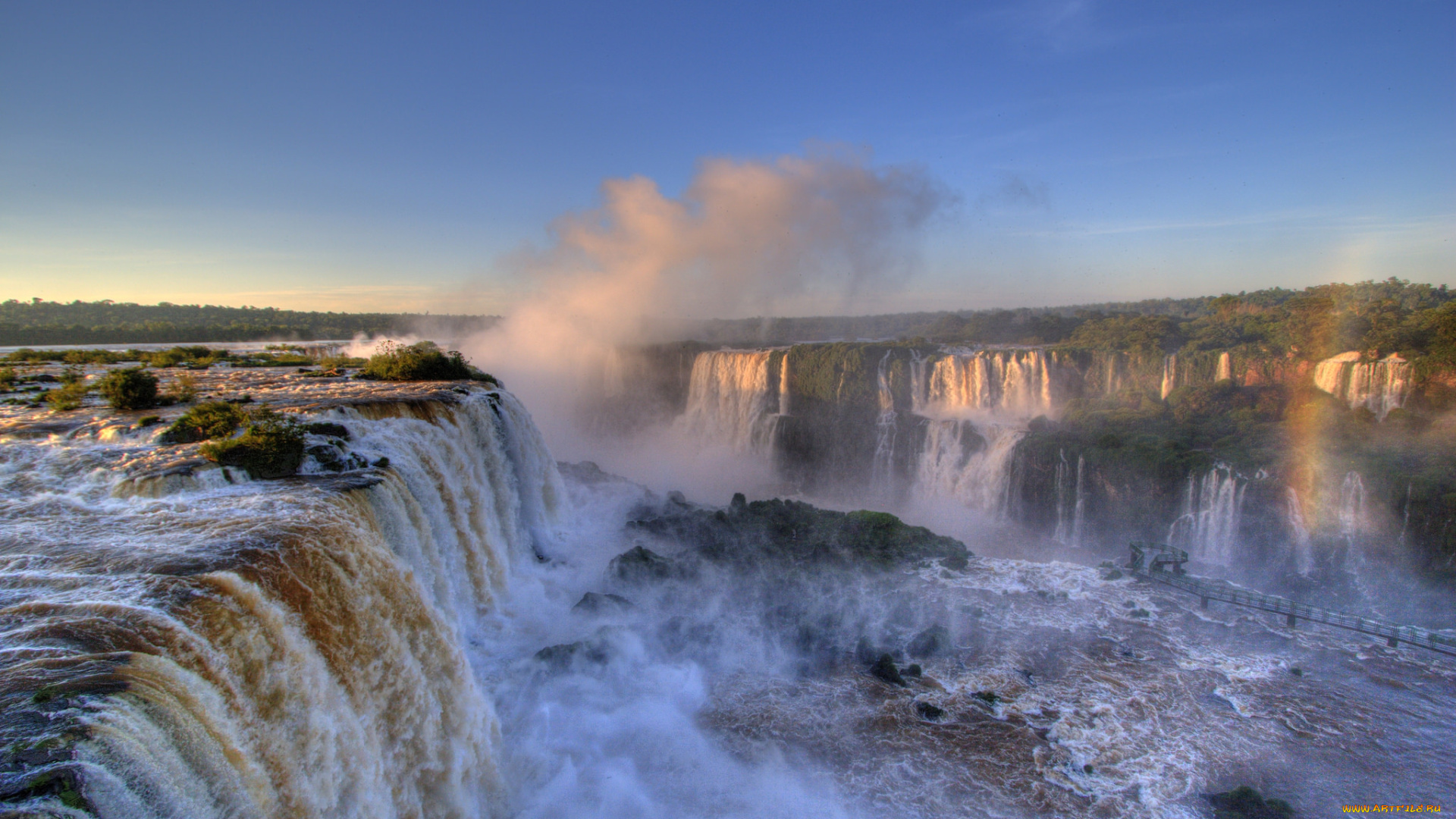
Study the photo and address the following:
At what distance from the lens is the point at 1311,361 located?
23172 millimetres

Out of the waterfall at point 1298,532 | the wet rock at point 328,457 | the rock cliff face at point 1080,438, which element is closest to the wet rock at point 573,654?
the wet rock at point 328,457

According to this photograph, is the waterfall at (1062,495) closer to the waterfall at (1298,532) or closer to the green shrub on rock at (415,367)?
the waterfall at (1298,532)

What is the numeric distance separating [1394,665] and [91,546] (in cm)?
2154

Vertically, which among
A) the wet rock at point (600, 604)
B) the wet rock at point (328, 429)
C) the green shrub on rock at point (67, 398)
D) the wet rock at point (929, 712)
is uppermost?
the green shrub on rock at point (67, 398)

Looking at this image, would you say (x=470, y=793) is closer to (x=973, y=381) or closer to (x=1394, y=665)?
(x=1394, y=665)

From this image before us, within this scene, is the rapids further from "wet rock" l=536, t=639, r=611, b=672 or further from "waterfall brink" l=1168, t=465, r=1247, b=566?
"waterfall brink" l=1168, t=465, r=1247, b=566

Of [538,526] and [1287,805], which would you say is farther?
[538,526]

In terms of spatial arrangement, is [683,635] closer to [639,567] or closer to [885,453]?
[639,567]

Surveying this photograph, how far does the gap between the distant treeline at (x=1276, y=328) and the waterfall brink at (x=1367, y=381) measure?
1.90ft

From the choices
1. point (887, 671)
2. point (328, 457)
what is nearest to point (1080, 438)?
point (887, 671)

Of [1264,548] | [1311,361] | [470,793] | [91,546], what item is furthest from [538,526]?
[1311,361]

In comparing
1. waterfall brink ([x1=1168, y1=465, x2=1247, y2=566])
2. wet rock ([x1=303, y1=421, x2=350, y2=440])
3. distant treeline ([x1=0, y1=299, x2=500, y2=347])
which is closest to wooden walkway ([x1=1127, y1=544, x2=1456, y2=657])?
waterfall brink ([x1=1168, y1=465, x2=1247, y2=566])

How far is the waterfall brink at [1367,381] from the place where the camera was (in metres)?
20.2

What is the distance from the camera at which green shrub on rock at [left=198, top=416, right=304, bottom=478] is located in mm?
8227
